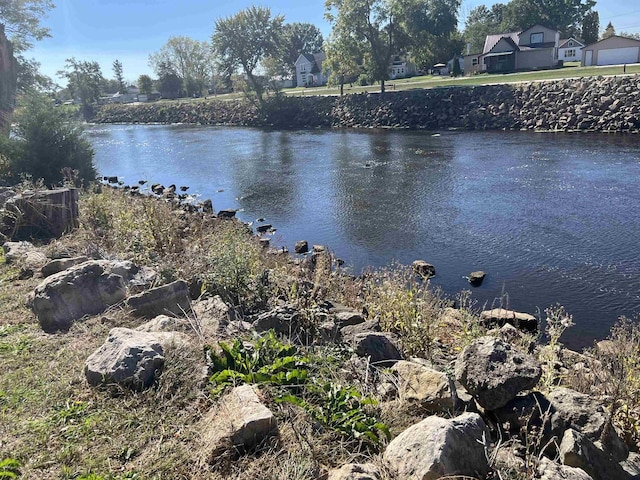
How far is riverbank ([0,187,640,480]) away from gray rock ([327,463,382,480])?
26mm

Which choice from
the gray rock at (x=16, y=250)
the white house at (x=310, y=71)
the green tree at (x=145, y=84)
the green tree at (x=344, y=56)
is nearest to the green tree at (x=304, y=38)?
the white house at (x=310, y=71)

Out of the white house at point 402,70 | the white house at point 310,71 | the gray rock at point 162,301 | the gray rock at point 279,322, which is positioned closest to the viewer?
the gray rock at point 279,322

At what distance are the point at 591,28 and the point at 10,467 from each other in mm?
87935

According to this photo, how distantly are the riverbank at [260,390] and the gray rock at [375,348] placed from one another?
0.02 metres

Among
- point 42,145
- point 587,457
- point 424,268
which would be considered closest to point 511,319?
point 424,268

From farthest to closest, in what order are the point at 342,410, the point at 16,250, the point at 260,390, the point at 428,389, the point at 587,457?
1. the point at 16,250
2. the point at 428,389
3. the point at 260,390
4. the point at 342,410
5. the point at 587,457

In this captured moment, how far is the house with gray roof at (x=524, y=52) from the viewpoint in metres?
61.6

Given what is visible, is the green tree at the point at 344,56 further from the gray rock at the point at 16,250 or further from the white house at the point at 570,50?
the gray rock at the point at 16,250

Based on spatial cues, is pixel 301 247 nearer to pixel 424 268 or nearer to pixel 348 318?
pixel 424 268

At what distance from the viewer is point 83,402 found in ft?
13.5

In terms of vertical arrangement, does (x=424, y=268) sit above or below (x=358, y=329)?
below

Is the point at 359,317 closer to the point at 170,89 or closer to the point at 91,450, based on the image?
the point at 91,450

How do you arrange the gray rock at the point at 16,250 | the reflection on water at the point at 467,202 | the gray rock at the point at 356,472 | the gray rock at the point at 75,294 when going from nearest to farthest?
the gray rock at the point at 356,472 → the gray rock at the point at 75,294 → the gray rock at the point at 16,250 → the reflection on water at the point at 467,202

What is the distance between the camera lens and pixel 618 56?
53062mm
